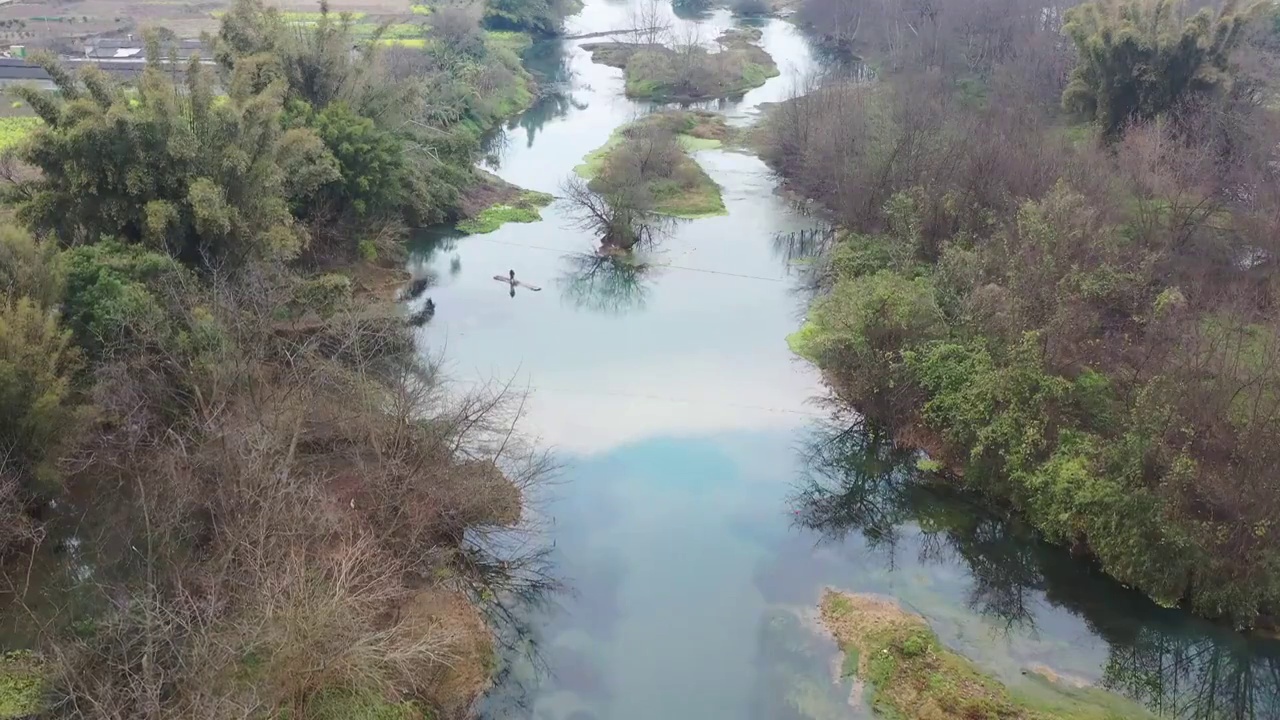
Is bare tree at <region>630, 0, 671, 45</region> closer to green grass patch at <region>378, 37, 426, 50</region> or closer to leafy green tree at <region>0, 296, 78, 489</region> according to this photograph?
green grass patch at <region>378, 37, 426, 50</region>

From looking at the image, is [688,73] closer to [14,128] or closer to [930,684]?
[14,128]

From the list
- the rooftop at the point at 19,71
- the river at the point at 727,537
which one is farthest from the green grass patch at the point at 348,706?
the rooftop at the point at 19,71

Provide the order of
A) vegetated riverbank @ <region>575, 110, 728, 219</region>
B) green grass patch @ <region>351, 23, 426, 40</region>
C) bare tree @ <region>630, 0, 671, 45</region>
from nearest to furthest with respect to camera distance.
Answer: vegetated riverbank @ <region>575, 110, 728, 219</region>, green grass patch @ <region>351, 23, 426, 40</region>, bare tree @ <region>630, 0, 671, 45</region>

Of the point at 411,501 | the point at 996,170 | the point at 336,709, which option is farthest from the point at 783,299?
the point at 336,709

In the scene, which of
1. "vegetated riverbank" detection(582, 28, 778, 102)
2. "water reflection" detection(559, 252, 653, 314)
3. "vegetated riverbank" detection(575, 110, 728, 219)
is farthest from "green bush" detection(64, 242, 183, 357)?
"vegetated riverbank" detection(582, 28, 778, 102)

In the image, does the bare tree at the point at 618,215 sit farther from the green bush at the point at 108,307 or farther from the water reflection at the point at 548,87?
the green bush at the point at 108,307
